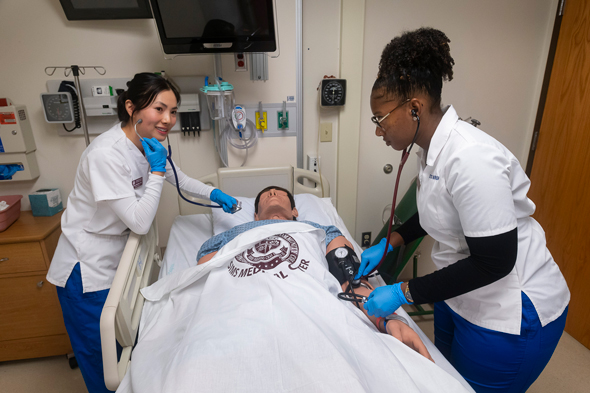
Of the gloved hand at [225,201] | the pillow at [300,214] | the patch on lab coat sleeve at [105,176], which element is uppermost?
the patch on lab coat sleeve at [105,176]

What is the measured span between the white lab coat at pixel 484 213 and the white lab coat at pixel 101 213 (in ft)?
3.59

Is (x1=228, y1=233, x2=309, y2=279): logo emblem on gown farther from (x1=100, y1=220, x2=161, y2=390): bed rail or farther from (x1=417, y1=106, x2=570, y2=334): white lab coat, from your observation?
(x1=417, y1=106, x2=570, y2=334): white lab coat

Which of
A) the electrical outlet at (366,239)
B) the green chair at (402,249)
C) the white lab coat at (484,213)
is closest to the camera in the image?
the white lab coat at (484,213)

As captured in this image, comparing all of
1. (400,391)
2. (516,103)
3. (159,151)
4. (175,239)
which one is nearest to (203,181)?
(175,239)

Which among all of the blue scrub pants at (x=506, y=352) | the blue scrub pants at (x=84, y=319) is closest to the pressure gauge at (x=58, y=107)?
the blue scrub pants at (x=84, y=319)

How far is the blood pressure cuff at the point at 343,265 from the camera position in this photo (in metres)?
1.38

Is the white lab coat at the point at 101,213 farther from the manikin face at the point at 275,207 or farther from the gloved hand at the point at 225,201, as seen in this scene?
the manikin face at the point at 275,207

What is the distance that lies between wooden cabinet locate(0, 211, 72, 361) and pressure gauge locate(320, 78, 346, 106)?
1788 mm

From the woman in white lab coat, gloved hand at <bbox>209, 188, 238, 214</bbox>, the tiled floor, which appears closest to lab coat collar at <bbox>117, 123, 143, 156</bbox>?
the woman in white lab coat

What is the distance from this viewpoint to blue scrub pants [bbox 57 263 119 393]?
1.52 m

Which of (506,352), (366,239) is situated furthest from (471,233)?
(366,239)

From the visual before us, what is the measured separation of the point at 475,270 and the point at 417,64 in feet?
2.04

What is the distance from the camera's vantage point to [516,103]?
8.18 feet

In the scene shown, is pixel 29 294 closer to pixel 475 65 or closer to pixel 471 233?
pixel 471 233
